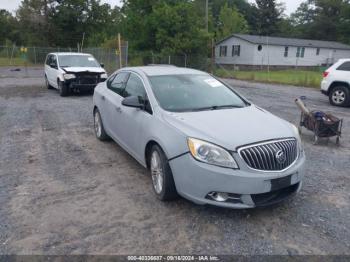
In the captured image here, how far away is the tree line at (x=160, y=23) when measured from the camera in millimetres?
29359

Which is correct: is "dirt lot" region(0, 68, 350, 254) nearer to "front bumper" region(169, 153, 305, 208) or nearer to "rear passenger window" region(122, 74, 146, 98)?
"front bumper" region(169, 153, 305, 208)

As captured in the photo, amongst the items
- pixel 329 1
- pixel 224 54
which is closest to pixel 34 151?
pixel 224 54

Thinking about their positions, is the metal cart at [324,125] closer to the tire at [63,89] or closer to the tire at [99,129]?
the tire at [99,129]

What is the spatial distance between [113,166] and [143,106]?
1354 millimetres

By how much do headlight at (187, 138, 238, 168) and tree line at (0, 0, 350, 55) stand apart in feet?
85.8

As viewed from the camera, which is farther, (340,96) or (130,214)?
(340,96)

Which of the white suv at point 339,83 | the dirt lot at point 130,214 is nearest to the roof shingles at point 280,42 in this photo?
the white suv at point 339,83

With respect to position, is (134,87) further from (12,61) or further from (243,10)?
(243,10)

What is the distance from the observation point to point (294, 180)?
3613 mm

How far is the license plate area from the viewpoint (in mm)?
3390

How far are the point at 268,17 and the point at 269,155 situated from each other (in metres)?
63.2

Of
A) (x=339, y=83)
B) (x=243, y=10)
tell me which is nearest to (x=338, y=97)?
(x=339, y=83)

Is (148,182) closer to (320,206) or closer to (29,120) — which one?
(320,206)

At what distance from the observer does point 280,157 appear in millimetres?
3473
